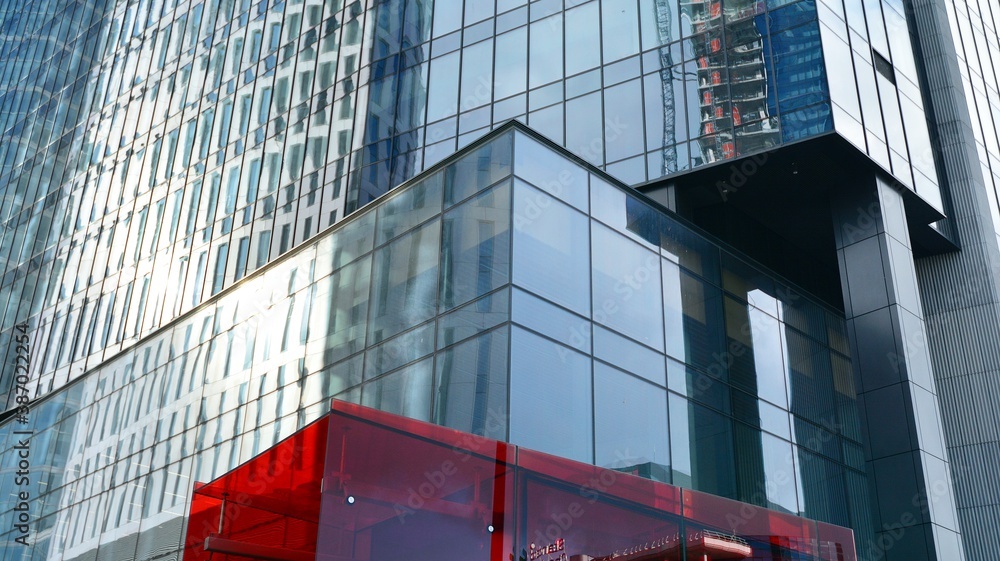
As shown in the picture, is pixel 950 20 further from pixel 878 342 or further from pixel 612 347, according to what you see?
pixel 612 347

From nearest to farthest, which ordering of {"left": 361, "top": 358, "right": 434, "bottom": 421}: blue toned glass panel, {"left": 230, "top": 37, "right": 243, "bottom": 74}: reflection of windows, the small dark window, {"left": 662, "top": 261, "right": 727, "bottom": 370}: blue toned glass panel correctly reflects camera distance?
{"left": 361, "top": 358, "right": 434, "bottom": 421}: blue toned glass panel
{"left": 662, "top": 261, "right": 727, "bottom": 370}: blue toned glass panel
the small dark window
{"left": 230, "top": 37, "right": 243, "bottom": 74}: reflection of windows

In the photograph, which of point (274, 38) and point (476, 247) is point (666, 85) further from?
point (274, 38)

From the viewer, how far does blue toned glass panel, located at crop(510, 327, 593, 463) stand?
20406 mm

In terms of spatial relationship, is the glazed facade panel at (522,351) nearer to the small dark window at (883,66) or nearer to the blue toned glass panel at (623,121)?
the blue toned glass panel at (623,121)

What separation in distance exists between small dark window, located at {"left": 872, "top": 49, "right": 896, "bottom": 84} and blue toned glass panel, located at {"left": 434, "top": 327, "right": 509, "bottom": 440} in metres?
17.0

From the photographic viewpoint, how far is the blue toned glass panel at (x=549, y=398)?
20.4 metres

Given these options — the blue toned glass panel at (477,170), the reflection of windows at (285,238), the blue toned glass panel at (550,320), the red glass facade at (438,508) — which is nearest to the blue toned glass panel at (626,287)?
the blue toned glass panel at (550,320)

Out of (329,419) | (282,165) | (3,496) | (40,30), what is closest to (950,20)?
(282,165)

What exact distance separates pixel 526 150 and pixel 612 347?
5.07 m

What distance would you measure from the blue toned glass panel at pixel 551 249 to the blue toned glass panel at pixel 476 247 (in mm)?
331

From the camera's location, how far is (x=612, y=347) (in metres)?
23.1

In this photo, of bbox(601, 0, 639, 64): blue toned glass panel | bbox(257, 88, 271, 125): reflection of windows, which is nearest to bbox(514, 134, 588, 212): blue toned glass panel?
bbox(601, 0, 639, 64): blue toned glass panel

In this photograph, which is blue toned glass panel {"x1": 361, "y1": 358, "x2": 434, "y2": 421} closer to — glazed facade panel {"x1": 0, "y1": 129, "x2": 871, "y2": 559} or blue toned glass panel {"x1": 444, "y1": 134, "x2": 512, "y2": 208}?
glazed facade panel {"x1": 0, "y1": 129, "x2": 871, "y2": 559}

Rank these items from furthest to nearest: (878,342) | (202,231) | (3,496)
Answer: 1. (3,496)
2. (202,231)
3. (878,342)
